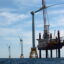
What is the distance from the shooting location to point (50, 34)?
14400 cm

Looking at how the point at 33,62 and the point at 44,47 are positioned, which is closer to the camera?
the point at 33,62

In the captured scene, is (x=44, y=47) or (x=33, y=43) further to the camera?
(x=44, y=47)

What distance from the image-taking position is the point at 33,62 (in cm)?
5812

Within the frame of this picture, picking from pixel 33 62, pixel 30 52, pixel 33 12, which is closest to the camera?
pixel 33 62

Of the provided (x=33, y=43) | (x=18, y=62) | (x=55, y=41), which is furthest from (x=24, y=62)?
(x=55, y=41)

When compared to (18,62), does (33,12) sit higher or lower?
higher

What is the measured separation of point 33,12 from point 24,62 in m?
91.6

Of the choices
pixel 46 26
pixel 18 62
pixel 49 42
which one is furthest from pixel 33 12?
pixel 18 62

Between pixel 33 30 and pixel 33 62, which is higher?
pixel 33 30

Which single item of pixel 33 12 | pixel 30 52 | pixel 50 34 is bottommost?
pixel 30 52

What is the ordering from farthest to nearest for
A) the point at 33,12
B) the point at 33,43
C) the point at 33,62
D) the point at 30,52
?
the point at 33,12 < the point at 30,52 < the point at 33,43 < the point at 33,62

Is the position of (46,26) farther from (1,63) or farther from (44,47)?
(1,63)

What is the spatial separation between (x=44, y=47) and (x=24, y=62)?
8324 cm

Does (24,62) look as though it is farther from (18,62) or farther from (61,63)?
(61,63)
